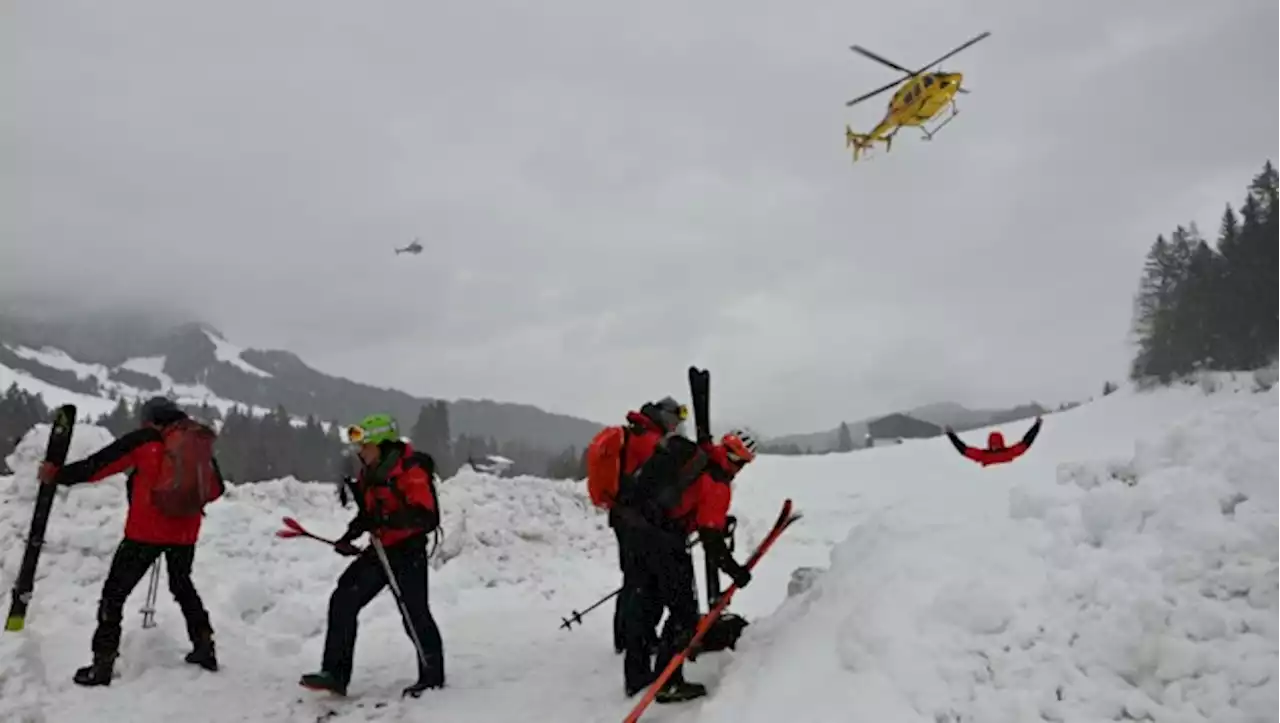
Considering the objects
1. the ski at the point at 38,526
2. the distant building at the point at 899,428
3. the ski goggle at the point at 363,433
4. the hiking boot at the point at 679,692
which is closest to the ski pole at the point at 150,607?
the ski at the point at 38,526

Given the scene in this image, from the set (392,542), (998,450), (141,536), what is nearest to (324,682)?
(392,542)

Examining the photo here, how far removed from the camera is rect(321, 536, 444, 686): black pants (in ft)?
22.5

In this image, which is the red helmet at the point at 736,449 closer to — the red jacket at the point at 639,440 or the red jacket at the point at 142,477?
the red jacket at the point at 639,440

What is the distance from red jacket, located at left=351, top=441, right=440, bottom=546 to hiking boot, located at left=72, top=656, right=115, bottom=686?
6.64 ft

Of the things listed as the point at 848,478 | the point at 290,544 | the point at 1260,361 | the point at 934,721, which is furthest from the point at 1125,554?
the point at 1260,361

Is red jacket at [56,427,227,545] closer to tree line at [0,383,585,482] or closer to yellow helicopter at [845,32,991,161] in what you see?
yellow helicopter at [845,32,991,161]

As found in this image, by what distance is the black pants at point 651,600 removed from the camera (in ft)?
20.7

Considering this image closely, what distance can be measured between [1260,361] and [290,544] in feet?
103

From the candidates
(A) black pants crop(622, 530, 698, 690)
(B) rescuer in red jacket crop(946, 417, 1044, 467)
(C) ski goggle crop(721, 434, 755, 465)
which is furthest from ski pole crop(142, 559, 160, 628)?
(B) rescuer in red jacket crop(946, 417, 1044, 467)

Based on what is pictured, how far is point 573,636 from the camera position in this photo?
30.8 ft

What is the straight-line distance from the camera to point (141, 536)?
22.2 feet

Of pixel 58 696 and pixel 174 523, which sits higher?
pixel 174 523

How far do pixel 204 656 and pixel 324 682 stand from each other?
3.91 ft

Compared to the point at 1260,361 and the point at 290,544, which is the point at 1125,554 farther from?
the point at 1260,361
